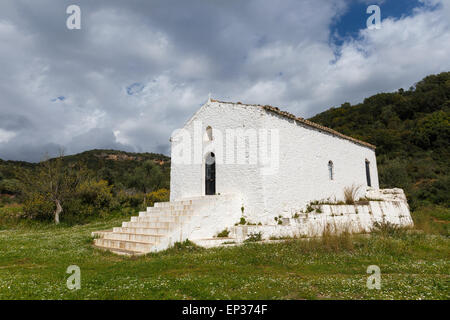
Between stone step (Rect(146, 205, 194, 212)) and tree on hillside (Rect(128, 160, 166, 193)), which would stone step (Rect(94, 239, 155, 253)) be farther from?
tree on hillside (Rect(128, 160, 166, 193))

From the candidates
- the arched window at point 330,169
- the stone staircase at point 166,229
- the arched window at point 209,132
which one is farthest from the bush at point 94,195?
the arched window at point 330,169

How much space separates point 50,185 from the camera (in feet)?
58.2

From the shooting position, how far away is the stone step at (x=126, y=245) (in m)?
8.97

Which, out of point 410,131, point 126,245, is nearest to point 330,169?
point 126,245

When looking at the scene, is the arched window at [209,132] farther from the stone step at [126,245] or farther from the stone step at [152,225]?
the stone step at [126,245]

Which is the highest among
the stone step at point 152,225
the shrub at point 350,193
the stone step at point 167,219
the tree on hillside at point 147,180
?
the tree on hillside at point 147,180

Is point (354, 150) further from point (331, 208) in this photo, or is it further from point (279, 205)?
point (279, 205)

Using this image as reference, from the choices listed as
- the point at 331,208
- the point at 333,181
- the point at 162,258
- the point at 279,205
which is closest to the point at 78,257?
the point at 162,258

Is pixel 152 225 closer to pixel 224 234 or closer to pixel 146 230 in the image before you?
pixel 146 230

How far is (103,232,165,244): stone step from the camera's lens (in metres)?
9.41

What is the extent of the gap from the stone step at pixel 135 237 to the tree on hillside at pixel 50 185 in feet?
29.0

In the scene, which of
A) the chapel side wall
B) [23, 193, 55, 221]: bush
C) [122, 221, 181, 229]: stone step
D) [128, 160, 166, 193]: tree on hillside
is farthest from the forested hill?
[23, 193, 55, 221]: bush

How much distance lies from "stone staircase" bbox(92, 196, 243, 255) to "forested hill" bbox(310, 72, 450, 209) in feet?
58.9

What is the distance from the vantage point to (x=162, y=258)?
7852mm
